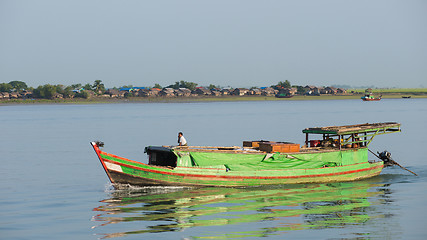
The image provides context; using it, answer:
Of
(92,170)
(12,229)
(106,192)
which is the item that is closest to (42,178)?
(92,170)

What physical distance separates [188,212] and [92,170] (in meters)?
14.9

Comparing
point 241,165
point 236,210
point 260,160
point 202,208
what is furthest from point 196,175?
point 236,210

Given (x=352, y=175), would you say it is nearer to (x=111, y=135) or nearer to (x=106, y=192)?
(x=106, y=192)

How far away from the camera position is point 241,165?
26766mm

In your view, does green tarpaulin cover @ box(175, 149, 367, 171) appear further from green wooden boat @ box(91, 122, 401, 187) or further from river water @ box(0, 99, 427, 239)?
river water @ box(0, 99, 427, 239)

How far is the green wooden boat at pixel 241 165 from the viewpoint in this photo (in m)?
25.6

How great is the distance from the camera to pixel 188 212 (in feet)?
71.9

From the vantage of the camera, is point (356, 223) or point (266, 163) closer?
point (356, 223)

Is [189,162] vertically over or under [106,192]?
over

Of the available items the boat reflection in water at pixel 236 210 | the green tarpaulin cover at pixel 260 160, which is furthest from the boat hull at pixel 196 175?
the boat reflection in water at pixel 236 210

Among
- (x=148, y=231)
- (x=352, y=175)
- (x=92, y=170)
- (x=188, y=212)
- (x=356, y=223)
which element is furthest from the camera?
(x=92, y=170)

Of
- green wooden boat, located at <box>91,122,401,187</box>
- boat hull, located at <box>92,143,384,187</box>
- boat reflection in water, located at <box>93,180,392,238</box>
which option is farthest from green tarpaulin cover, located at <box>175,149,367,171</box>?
boat reflection in water, located at <box>93,180,392,238</box>

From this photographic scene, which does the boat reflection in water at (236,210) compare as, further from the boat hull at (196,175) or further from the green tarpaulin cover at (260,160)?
the green tarpaulin cover at (260,160)

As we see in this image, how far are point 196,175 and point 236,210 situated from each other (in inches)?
176
